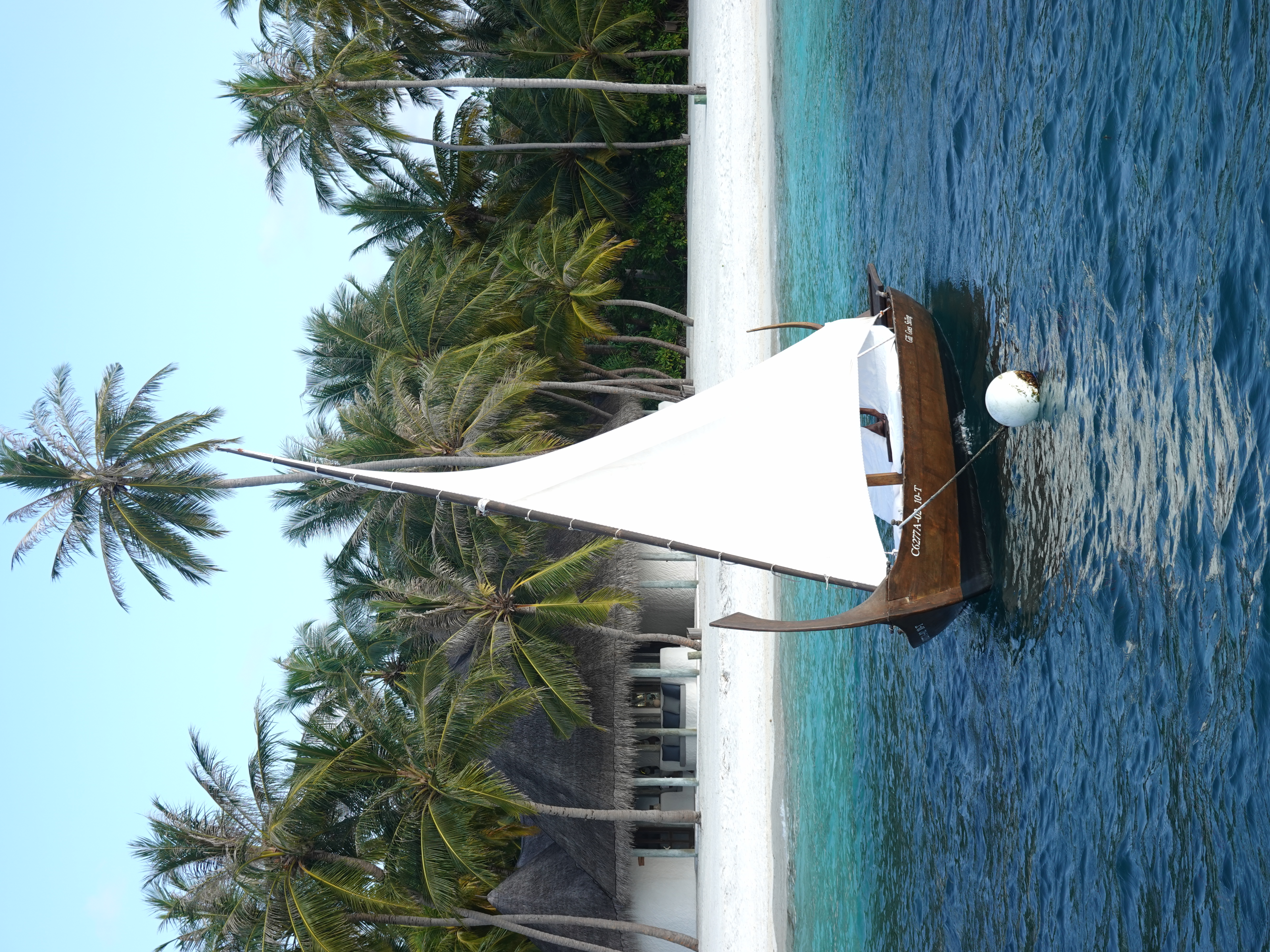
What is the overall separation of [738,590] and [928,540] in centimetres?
681

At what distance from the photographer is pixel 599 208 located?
27219mm

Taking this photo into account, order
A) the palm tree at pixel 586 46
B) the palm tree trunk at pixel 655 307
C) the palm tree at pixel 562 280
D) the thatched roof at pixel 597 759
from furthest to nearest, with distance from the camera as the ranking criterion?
the palm tree trunk at pixel 655 307, the palm tree at pixel 586 46, the palm tree at pixel 562 280, the thatched roof at pixel 597 759

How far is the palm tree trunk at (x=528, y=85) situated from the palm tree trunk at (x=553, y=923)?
50.6ft

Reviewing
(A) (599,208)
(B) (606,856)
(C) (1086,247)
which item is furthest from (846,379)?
(A) (599,208)

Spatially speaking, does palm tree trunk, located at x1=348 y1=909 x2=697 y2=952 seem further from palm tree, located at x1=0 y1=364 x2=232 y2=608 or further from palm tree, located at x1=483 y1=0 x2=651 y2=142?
palm tree, located at x1=483 y1=0 x2=651 y2=142

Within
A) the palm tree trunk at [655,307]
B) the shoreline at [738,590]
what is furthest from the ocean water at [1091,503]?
the palm tree trunk at [655,307]

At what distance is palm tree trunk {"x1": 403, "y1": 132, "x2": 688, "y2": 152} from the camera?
24625 mm

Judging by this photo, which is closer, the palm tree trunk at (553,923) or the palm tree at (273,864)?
the palm tree at (273,864)

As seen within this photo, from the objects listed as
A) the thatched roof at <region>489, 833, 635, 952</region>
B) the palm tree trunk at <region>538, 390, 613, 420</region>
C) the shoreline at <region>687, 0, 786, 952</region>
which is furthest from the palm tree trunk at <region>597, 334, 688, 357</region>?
the thatched roof at <region>489, 833, 635, 952</region>

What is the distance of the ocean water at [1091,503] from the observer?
506 centimetres

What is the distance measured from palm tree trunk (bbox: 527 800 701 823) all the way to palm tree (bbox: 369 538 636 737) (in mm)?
1395

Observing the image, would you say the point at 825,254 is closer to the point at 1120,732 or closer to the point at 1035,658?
the point at 1035,658

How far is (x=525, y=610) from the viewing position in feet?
58.5

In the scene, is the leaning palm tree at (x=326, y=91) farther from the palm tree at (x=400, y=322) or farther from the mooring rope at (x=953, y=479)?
the mooring rope at (x=953, y=479)
